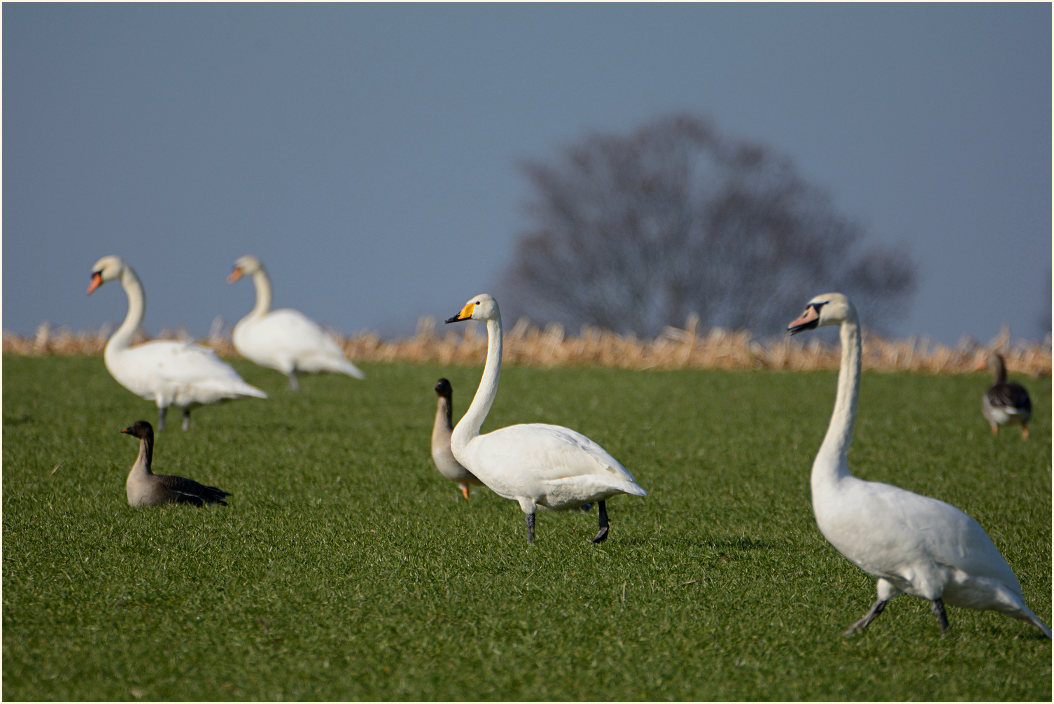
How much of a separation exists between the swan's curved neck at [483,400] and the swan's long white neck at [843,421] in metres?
2.66

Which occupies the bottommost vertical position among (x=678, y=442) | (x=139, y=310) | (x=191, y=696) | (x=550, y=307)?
(x=191, y=696)

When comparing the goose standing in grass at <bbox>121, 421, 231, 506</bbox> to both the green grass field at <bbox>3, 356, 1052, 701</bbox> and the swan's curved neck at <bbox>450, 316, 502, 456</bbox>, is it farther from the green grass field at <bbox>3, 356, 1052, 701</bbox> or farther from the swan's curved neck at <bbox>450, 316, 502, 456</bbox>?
the swan's curved neck at <bbox>450, 316, 502, 456</bbox>

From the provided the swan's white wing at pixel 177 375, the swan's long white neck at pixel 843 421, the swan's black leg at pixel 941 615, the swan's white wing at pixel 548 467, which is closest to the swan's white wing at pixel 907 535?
the swan's long white neck at pixel 843 421

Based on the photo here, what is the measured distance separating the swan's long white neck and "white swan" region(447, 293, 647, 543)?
1.56 meters

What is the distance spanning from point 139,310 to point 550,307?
24384mm

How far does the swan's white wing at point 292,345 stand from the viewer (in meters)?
16.8

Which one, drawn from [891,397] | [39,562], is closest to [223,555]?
[39,562]

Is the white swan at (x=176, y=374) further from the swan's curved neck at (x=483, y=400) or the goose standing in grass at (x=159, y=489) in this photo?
the swan's curved neck at (x=483, y=400)

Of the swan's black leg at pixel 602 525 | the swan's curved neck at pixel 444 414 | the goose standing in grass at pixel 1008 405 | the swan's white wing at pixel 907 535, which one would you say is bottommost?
the swan's black leg at pixel 602 525

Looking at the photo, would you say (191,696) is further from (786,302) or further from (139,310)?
(786,302)

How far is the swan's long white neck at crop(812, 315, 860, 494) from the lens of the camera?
14.8 feet

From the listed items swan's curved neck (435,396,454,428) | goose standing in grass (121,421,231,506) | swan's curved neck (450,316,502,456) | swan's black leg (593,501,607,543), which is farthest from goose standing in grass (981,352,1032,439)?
goose standing in grass (121,421,231,506)

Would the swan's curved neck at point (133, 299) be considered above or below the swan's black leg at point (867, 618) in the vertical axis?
above

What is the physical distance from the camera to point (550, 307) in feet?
121
